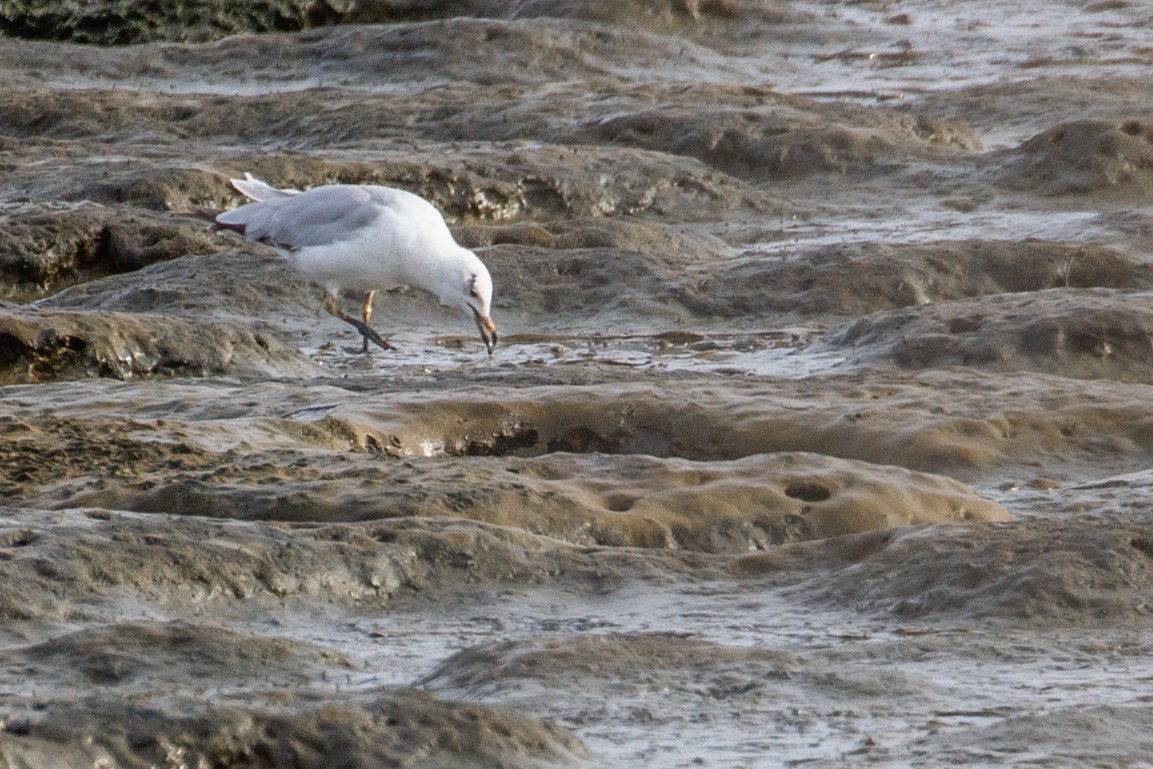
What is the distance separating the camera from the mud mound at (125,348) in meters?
6.84

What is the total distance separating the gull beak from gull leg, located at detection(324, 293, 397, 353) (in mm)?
433

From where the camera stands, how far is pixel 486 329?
8.26 meters

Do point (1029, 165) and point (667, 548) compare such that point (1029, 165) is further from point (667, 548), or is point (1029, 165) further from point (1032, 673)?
point (1032, 673)

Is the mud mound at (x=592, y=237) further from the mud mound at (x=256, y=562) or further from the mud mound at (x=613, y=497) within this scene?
the mud mound at (x=256, y=562)

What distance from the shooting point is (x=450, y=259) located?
8.26 meters

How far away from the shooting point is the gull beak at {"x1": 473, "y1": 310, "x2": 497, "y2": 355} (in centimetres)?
817

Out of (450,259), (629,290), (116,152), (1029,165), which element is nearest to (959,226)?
(1029,165)

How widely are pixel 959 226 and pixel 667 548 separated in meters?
6.40

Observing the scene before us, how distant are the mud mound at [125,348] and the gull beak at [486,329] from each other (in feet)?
3.09

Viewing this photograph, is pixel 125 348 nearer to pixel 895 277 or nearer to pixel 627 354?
pixel 627 354

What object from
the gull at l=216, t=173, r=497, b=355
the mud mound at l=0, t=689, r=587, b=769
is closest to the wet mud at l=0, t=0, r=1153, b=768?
the mud mound at l=0, t=689, r=587, b=769

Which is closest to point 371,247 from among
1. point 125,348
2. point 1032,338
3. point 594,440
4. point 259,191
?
point 259,191

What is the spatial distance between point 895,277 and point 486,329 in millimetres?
1922

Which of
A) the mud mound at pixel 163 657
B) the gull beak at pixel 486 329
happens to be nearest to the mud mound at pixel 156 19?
the gull beak at pixel 486 329
